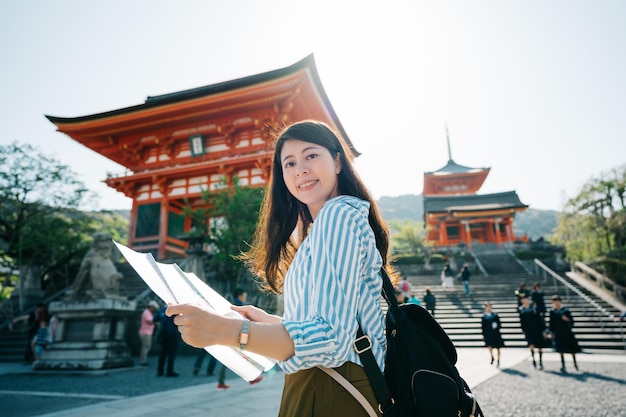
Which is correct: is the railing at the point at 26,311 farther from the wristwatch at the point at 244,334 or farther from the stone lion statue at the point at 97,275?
the wristwatch at the point at 244,334

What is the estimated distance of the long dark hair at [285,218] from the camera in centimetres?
130

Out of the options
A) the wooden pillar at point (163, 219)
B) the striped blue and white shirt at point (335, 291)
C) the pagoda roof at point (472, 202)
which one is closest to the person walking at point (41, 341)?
the wooden pillar at point (163, 219)

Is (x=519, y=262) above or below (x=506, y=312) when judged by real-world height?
above

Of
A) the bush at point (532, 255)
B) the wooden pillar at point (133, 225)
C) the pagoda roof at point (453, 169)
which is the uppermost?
the pagoda roof at point (453, 169)

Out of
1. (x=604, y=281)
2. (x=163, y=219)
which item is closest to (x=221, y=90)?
(x=163, y=219)

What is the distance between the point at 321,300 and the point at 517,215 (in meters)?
101

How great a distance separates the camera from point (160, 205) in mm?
15656

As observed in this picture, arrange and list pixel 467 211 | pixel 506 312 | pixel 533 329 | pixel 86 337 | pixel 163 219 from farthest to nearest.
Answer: pixel 467 211 → pixel 163 219 → pixel 506 312 → pixel 86 337 → pixel 533 329

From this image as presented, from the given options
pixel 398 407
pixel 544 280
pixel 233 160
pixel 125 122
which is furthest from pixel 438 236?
pixel 398 407

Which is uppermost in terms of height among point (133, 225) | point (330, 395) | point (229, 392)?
point (133, 225)

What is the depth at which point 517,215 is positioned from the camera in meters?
88.1

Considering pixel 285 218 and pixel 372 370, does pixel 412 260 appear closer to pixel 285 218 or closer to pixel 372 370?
pixel 285 218

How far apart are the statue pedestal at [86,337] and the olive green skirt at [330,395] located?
765cm

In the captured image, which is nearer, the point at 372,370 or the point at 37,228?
the point at 372,370
